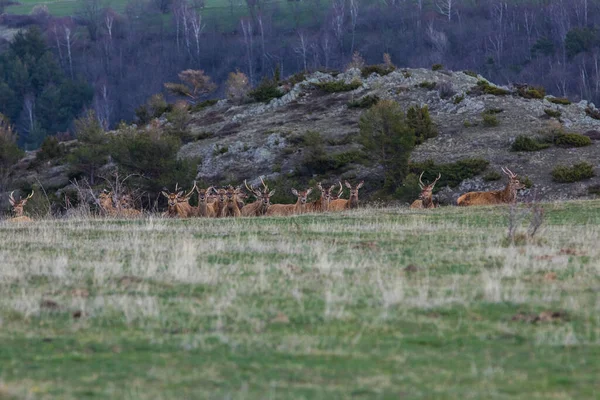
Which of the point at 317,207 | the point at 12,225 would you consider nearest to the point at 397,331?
the point at 12,225

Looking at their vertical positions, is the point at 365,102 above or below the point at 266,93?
above

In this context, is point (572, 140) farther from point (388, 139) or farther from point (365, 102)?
point (365, 102)

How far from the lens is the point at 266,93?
205ft

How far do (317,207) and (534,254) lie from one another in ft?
50.3

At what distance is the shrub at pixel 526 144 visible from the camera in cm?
4397

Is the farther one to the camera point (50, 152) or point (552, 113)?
point (50, 152)

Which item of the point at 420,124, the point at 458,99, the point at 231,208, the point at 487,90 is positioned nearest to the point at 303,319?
the point at 231,208

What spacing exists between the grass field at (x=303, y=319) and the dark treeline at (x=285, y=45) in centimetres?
8002

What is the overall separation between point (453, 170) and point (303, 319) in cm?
3325

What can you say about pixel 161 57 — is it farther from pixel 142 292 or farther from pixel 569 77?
pixel 142 292

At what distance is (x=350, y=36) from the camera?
12188 cm

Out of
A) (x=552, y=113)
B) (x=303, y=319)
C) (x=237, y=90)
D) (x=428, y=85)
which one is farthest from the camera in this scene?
(x=237, y=90)

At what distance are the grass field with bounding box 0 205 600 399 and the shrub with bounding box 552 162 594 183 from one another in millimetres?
23620

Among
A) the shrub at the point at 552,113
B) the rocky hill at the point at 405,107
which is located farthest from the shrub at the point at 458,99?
the shrub at the point at 552,113
